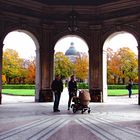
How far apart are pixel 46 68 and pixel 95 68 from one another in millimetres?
3244

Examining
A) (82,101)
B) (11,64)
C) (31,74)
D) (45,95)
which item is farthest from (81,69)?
(82,101)

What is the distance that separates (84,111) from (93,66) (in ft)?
23.6

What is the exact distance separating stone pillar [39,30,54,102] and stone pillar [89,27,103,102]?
266cm

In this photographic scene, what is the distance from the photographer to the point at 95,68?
21.1 metres

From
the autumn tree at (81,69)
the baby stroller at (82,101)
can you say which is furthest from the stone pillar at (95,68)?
the autumn tree at (81,69)

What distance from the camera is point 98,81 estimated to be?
827 inches

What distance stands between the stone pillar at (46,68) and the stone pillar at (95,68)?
2656mm

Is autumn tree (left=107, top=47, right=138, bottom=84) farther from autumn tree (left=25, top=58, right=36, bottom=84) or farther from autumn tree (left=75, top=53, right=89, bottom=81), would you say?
autumn tree (left=25, top=58, right=36, bottom=84)

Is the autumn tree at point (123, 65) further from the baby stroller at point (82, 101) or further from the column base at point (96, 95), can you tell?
the baby stroller at point (82, 101)

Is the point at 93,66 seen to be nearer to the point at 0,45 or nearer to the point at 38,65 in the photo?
the point at 38,65

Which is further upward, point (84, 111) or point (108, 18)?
point (108, 18)

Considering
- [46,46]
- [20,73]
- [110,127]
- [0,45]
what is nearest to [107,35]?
[46,46]

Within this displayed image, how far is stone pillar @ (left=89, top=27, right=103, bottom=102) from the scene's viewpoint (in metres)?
20.9

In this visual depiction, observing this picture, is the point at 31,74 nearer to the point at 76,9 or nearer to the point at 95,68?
the point at 76,9
